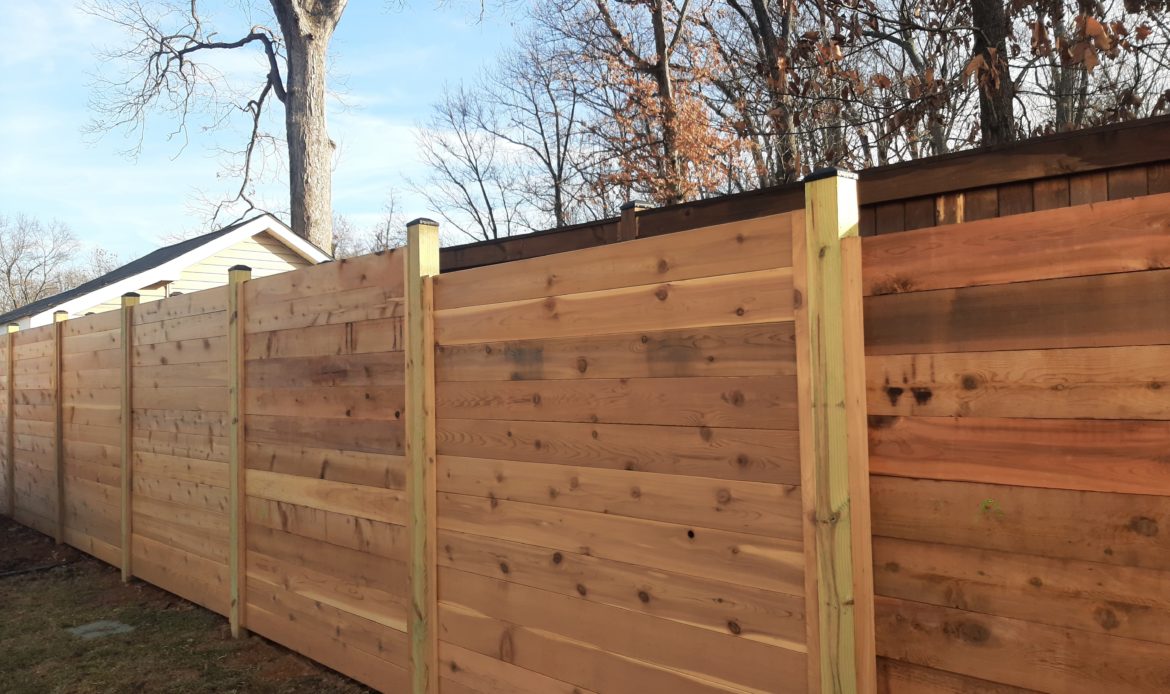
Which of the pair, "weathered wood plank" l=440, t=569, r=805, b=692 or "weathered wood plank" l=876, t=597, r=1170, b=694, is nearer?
"weathered wood plank" l=876, t=597, r=1170, b=694

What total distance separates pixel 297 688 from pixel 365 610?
2.05 feet

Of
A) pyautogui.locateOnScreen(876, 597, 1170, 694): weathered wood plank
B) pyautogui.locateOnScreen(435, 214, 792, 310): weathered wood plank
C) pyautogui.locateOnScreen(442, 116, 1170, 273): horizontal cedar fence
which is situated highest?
pyautogui.locateOnScreen(442, 116, 1170, 273): horizontal cedar fence

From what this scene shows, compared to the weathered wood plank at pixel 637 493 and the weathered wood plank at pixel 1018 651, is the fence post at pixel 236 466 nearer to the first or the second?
the weathered wood plank at pixel 637 493

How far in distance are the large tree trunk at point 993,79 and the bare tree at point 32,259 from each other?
48682 millimetres

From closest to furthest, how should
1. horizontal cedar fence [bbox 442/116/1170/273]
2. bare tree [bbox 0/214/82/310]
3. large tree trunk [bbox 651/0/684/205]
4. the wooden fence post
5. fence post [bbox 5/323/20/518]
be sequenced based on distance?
horizontal cedar fence [bbox 442/116/1170/273] < the wooden fence post < fence post [bbox 5/323/20/518] < large tree trunk [bbox 651/0/684/205] < bare tree [bbox 0/214/82/310]

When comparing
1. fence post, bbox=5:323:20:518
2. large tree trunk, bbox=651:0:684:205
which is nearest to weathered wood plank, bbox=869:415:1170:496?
fence post, bbox=5:323:20:518

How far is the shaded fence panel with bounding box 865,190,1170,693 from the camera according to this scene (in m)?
1.76

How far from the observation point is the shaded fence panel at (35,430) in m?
8.00

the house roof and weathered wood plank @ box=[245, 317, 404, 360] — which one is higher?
the house roof

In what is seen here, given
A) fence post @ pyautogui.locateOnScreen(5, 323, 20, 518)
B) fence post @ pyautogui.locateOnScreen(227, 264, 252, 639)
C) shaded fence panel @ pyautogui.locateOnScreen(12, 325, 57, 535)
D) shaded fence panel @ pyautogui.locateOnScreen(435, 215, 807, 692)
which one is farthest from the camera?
fence post @ pyautogui.locateOnScreen(5, 323, 20, 518)

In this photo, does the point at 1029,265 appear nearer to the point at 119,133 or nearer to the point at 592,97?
the point at 119,133

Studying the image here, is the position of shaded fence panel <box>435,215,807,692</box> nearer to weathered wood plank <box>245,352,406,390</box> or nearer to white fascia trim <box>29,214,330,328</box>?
weathered wood plank <box>245,352,406,390</box>

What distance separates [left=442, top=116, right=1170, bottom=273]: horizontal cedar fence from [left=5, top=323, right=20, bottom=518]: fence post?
8521 mm

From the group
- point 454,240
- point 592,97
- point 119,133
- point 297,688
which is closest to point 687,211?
point 297,688
